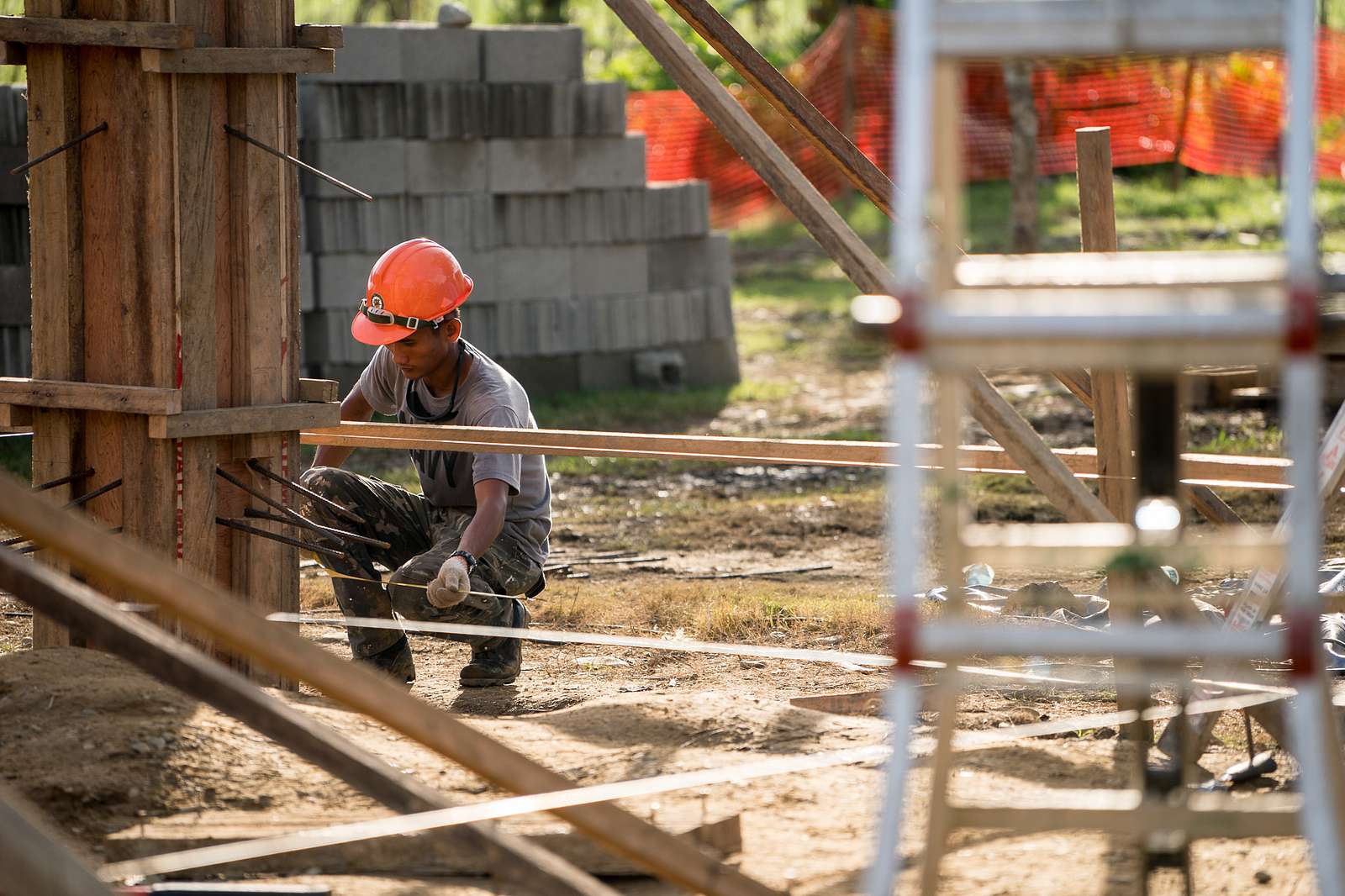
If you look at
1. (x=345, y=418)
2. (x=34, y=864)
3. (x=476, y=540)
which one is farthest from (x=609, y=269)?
(x=34, y=864)

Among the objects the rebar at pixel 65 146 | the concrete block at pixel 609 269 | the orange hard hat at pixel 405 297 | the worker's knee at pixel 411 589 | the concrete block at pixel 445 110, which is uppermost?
the concrete block at pixel 445 110

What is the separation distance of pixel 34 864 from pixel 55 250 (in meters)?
2.90

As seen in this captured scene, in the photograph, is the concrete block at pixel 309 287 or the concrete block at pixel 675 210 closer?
the concrete block at pixel 309 287

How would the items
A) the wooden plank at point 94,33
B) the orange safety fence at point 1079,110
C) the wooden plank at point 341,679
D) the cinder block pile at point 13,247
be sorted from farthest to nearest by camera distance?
the orange safety fence at point 1079,110
the cinder block pile at point 13,247
the wooden plank at point 94,33
the wooden plank at point 341,679

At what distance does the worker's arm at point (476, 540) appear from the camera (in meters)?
4.78

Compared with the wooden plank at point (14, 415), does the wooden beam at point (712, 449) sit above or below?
below

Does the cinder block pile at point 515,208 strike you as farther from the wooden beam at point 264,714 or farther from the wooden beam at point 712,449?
the wooden beam at point 264,714

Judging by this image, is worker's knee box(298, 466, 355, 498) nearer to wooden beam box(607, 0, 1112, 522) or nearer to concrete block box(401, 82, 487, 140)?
wooden beam box(607, 0, 1112, 522)

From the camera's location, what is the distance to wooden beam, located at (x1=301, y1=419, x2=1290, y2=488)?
4789mm

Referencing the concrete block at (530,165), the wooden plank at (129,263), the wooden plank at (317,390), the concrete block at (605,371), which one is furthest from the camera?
the concrete block at (605,371)

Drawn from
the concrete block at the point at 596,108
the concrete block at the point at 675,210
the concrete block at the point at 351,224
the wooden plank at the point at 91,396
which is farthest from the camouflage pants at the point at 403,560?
the concrete block at the point at 675,210

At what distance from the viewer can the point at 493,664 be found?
5.24 meters

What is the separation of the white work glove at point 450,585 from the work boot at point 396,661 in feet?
1.56

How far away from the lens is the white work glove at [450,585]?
4773 millimetres
